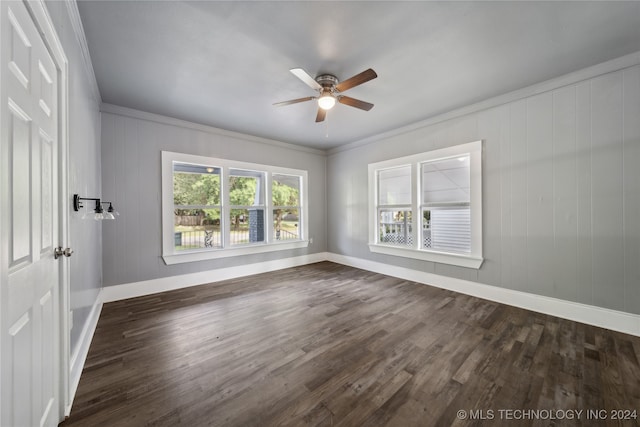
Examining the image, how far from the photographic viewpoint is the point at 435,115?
3822 mm

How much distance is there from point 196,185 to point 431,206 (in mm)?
4003

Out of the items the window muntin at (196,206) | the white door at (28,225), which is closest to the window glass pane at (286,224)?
the window muntin at (196,206)

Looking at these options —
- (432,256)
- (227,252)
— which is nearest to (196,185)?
(227,252)

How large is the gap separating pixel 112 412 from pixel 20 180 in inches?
57.5

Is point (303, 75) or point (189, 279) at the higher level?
point (303, 75)

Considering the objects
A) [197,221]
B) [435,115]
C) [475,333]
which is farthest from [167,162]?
[475,333]

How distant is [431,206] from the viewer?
4.04 meters

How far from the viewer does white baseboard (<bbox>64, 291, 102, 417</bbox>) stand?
1627mm

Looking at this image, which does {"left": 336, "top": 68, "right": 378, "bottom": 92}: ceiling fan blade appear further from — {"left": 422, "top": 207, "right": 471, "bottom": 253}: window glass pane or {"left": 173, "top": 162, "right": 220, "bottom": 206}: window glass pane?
{"left": 173, "top": 162, "right": 220, "bottom": 206}: window glass pane

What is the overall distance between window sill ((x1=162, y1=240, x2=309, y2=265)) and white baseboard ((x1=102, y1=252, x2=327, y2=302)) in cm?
24

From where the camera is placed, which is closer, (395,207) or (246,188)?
(395,207)

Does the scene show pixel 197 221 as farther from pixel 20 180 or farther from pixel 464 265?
pixel 464 265

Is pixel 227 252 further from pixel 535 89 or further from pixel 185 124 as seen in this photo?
pixel 535 89

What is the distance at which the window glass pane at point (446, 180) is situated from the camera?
3.70m
